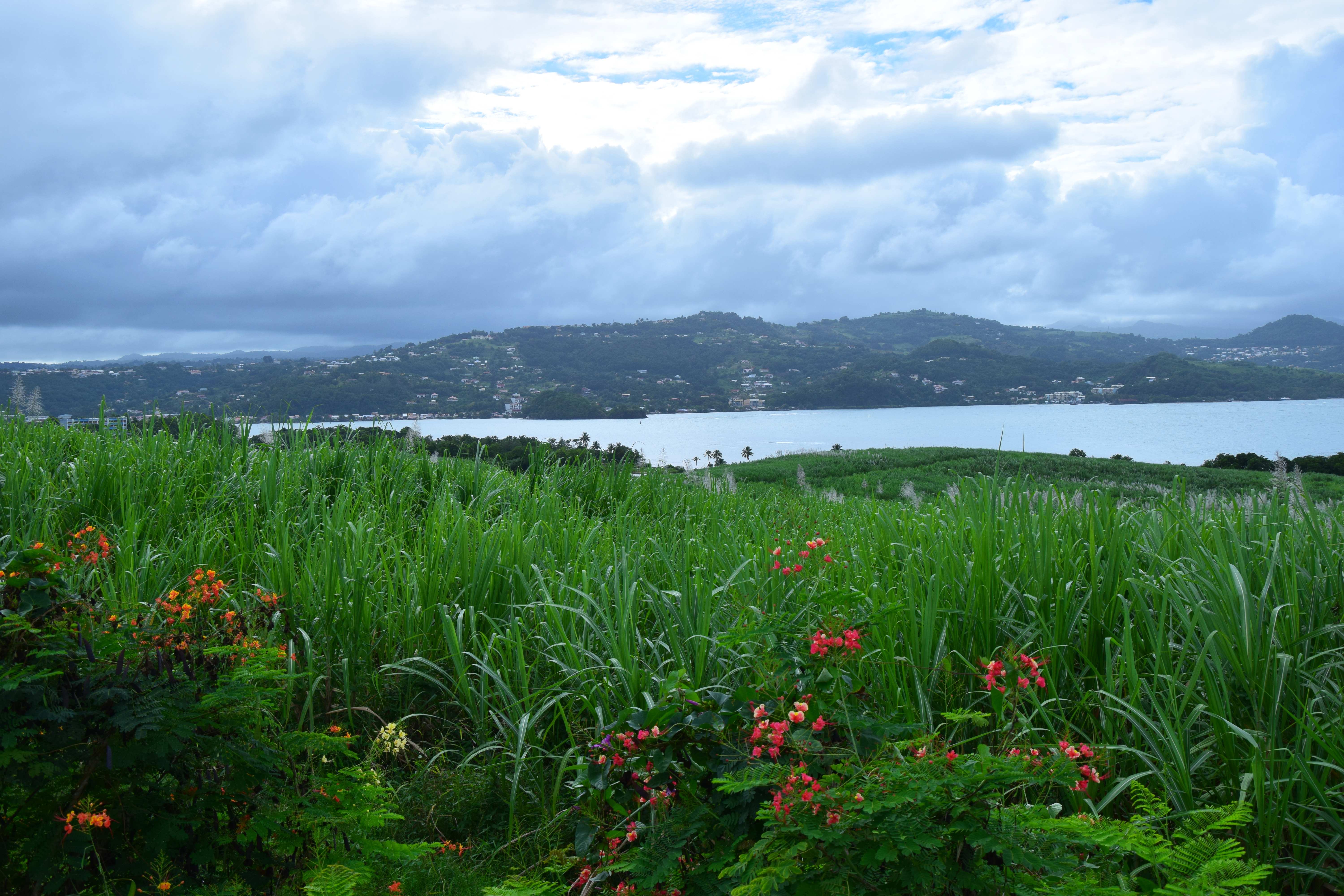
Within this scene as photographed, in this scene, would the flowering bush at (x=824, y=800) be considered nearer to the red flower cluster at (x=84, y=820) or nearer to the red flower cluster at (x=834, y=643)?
the red flower cluster at (x=834, y=643)

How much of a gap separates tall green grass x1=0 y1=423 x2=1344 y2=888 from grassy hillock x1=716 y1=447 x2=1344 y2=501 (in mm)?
7340

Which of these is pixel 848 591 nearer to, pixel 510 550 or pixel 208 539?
pixel 510 550

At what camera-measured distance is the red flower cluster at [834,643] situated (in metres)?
1.95

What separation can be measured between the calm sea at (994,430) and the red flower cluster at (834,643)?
97.3 inches

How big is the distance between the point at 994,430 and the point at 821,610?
1934 cm

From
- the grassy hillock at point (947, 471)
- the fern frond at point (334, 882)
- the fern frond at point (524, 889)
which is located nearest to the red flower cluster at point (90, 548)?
the fern frond at point (334, 882)

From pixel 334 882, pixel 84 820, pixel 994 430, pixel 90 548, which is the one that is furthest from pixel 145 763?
pixel 994 430

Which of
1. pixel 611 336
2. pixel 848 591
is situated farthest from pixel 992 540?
pixel 611 336

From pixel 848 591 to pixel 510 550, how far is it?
2.28 m

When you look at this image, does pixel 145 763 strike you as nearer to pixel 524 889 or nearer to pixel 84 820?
pixel 84 820

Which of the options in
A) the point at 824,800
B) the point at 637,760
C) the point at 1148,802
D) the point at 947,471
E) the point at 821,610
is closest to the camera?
the point at 824,800

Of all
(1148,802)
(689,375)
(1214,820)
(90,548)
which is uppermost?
(689,375)

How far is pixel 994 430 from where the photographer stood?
67.8 feet

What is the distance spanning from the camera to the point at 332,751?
2566 mm
